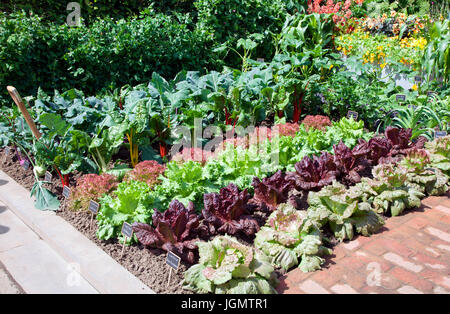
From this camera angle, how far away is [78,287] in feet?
9.62

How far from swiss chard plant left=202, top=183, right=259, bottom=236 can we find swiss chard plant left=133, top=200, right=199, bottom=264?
18 cm

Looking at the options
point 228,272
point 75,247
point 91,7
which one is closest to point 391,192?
point 228,272

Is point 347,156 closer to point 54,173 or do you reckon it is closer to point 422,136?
point 422,136

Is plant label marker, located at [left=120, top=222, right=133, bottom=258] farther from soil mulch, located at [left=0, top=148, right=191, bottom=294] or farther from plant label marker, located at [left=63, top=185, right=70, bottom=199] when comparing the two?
plant label marker, located at [left=63, top=185, right=70, bottom=199]

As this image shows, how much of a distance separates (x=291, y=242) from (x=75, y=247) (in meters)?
1.83

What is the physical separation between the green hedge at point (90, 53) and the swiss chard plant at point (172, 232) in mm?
3262

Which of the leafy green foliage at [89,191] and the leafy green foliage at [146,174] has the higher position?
the leafy green foliage at [146,174]

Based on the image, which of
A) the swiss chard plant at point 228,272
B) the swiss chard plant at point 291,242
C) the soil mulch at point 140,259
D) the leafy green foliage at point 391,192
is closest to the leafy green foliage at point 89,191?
the soil mulch at point 140,259

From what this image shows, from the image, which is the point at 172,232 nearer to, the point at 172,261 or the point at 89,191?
the point at 172,261

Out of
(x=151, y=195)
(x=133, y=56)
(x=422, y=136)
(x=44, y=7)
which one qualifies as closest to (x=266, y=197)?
(x=151, y=195)

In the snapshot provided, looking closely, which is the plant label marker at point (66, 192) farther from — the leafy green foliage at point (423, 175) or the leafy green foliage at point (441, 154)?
the leafy green foliage at point (441, 154)

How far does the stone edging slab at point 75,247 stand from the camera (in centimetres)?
288

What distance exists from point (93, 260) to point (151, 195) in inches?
28.1

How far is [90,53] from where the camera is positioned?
18.7 feet
